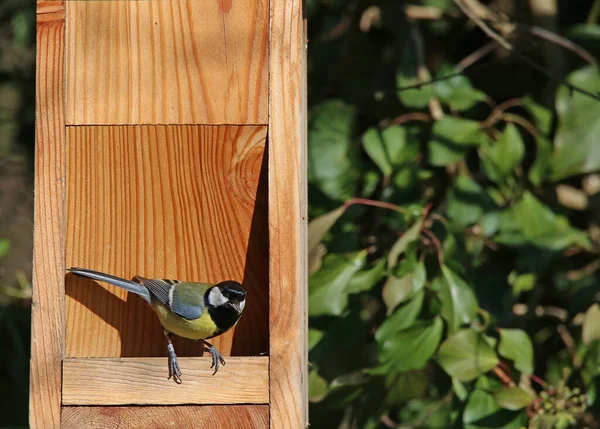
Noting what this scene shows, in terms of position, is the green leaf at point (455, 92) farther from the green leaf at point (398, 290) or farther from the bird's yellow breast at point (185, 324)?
the bird's yellow breast at point (185, 324)

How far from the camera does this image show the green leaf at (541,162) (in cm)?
272

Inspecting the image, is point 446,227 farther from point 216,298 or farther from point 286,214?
point 216,298

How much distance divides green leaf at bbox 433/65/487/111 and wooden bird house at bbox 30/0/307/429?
79 cm

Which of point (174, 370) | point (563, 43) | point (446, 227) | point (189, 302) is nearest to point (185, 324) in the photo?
point (189, 302)

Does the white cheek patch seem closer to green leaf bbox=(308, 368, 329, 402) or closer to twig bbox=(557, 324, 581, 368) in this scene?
green leaf bbox=(308, 368, 329, 402)

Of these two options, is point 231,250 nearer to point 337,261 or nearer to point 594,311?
point 337,261

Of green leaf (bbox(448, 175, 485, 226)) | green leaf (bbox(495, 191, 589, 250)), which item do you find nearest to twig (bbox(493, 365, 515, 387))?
green leaf (bbox(495, 191, 589, 250))

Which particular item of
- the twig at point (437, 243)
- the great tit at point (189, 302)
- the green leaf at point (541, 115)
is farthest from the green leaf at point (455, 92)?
the great tit at point (189, 302)

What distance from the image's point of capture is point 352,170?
285 centimetres

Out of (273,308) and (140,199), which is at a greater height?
(140,199)

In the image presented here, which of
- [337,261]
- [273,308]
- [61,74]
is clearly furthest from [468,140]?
[61,74]

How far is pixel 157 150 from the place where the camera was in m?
2.18

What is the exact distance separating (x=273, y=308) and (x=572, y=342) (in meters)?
1.35

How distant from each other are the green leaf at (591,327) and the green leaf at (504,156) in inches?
18.1
